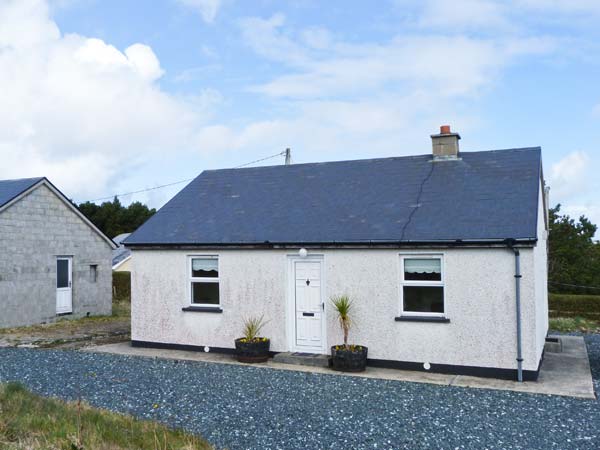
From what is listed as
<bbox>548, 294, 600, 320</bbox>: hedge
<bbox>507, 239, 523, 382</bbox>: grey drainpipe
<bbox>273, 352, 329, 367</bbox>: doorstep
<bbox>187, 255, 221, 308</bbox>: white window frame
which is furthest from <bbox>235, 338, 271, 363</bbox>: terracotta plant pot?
<bbox>548, 294, 600, 320</bbox>: hedge

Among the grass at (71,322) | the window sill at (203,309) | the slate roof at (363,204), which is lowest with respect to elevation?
the grass at (71,322)

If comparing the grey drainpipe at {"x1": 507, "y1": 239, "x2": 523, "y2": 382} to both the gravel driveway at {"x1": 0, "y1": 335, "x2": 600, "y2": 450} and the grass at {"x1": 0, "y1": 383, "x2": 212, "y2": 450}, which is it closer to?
the gravel driveway at {"x1": 0, "y1": 335, "x2": 600, "y2": 450}

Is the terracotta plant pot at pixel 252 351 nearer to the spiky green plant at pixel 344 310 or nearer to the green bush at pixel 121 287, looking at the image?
the spiky green plant at pixel 344 310

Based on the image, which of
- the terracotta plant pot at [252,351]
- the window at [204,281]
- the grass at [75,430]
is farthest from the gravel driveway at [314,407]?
the window at [204,281]

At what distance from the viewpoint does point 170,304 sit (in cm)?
1394

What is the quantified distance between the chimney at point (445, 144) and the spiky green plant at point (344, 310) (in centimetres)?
456

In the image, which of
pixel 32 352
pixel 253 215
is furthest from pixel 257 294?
pixel 32 352

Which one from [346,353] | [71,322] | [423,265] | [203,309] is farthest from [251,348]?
[71,322]

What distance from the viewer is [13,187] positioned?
67.1ft

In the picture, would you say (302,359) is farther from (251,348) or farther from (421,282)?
(421,282)

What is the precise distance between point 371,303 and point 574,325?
34.1 feet

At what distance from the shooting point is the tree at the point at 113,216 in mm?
60031

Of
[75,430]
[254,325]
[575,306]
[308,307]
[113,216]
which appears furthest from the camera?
[113,216]

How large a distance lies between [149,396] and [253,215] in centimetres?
567
